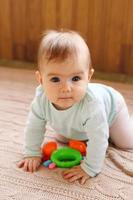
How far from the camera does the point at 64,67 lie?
1.02 meters

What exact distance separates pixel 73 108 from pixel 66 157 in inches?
7.3

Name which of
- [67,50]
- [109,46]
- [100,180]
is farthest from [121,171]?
[109,46]

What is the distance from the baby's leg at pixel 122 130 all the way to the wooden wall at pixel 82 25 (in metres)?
0.68

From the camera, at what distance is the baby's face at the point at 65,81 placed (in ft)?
3.36

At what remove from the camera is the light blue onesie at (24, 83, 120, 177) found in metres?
1.10

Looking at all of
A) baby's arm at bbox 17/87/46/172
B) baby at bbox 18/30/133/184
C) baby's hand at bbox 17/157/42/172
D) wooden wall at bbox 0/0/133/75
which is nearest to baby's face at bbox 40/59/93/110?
baby at bbox 18/30/133/184

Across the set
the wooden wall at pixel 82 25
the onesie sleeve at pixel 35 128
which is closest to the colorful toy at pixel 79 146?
the onesie sleeve at pixel 35 128

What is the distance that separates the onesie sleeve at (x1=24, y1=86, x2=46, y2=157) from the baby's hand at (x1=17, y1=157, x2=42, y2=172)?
0.05ft

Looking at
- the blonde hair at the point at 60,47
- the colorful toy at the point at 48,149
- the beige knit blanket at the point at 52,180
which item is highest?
the blonde hair at the point at 60,47

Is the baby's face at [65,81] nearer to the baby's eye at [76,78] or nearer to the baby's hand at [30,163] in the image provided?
the baby's eye at [76,78]

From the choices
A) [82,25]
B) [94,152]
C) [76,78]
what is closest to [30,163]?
[94,152]

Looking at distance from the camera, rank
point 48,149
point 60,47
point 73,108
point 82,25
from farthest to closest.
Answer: point 82,25 < point 48,149 < point 73,108 < point 60,47

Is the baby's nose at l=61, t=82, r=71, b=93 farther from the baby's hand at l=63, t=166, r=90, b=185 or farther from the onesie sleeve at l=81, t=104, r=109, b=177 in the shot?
the baby's hand at l=63, t=166, r=90, b=185

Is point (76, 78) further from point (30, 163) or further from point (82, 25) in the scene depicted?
point (82, 25)
